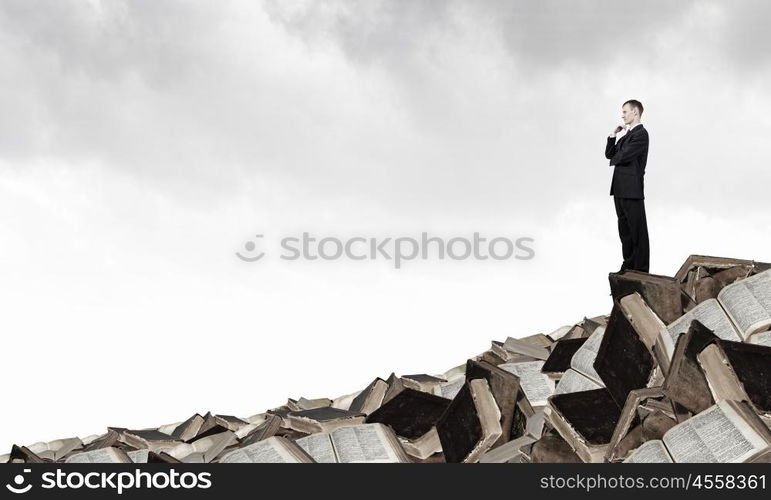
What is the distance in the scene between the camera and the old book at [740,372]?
402 centimetres

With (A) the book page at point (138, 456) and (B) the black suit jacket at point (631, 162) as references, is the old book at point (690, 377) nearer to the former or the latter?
(B) the black suit jacket at point (631, 162)

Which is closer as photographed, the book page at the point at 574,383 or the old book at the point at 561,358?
the book page at the point at 574,383

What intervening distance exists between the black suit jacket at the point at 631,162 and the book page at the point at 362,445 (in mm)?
2552

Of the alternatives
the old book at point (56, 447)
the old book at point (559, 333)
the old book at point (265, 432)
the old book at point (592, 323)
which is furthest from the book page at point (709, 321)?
the old book at point (56, 447)

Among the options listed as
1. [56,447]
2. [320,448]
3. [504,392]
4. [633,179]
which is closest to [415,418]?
[504,392]

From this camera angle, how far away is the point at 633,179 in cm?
615

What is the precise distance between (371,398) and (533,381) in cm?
135

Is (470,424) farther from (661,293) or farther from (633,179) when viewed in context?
(633,179)

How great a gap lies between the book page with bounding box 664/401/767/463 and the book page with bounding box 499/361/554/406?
1520 millimetres

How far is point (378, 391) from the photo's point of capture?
6.48 meters
